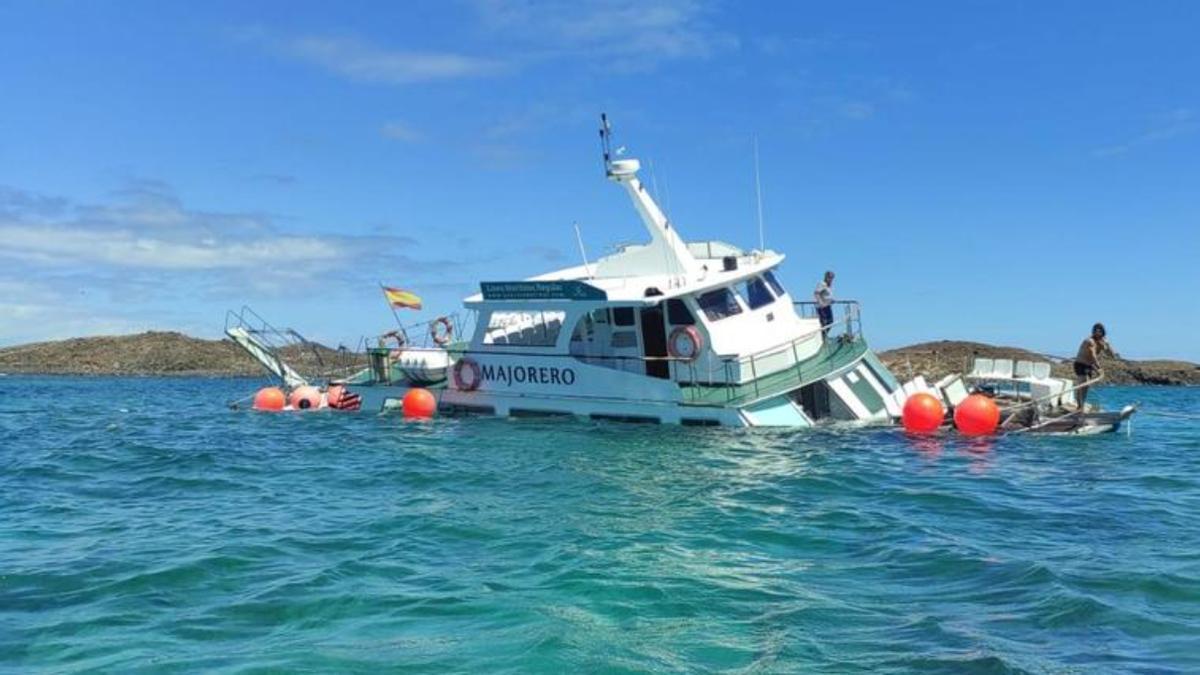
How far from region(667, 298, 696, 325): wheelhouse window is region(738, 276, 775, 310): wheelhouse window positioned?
1.44m

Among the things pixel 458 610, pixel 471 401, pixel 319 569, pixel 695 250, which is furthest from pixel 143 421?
pixel 458 610

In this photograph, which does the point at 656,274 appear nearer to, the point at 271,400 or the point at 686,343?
the point at 686,343

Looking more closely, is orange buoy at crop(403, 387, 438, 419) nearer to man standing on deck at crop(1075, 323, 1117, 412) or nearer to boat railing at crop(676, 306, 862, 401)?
boat railing at crop(676, 306, 862, 401)

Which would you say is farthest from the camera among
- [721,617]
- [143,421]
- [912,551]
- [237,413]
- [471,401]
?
[237,413]

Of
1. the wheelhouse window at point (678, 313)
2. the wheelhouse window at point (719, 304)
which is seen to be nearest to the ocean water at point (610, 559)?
the wheelhouse window at point (678, 313)

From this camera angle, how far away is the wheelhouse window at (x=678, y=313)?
1931 cm

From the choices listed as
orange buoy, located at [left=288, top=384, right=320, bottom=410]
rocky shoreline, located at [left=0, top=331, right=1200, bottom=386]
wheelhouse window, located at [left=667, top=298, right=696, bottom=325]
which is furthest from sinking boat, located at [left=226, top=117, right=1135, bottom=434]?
rocky shoreline, located at [left=0, top=331, right=1200, bottom=386]

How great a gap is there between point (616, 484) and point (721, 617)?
573cm

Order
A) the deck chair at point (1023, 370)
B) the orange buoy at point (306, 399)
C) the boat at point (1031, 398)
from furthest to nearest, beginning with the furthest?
the orange buoy at point (306, 399) < the deck chair at point (1023, 370) < the boat at point (1031, 398)

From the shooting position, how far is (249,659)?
5914mm

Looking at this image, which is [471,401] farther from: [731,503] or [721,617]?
[721,617]

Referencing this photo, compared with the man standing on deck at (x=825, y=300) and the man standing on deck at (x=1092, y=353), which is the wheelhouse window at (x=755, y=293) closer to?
the man standing on deck at (x=825, y=300)

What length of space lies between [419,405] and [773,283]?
818cm

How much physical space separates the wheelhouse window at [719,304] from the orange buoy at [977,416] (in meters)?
4.91
